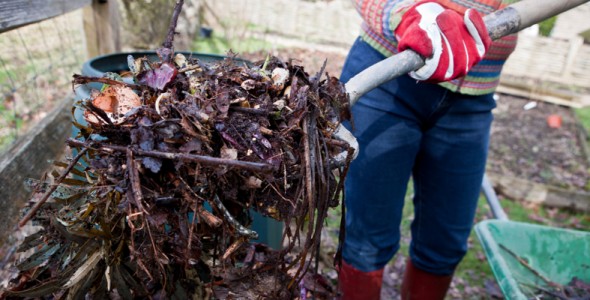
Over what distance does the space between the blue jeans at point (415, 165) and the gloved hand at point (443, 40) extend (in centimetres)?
28

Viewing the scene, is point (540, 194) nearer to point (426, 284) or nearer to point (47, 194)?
point (426, 284)

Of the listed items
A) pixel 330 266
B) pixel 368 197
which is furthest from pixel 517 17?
pixel 330 266

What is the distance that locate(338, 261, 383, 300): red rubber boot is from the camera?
1999 millimetres

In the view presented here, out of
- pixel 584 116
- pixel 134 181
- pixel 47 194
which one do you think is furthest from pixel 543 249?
pixel 584 116

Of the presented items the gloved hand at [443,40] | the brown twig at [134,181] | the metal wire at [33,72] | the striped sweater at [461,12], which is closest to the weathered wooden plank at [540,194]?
the striped sweater at [461,12]

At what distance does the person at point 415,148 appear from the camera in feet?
5.63

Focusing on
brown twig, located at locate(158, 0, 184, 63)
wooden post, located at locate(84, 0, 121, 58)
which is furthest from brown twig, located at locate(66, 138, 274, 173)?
wooden post, located at locate(84, 0, 121, 58)

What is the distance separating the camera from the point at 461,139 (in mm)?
1841

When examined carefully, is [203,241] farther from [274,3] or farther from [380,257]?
[274,3]

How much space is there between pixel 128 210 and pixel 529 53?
892 cm

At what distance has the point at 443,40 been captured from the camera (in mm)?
1446

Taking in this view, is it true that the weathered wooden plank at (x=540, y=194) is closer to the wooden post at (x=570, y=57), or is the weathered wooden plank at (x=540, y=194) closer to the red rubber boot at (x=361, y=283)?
the red rubber boot at (x=361, y=283)

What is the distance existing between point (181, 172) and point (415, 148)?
3.85ft

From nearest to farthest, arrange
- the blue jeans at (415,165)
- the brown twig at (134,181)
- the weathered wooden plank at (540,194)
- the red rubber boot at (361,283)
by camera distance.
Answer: the brown twig at (134,181), the blue jeans at (415,165), the red rubber boot at (361,283), the weathered wooden plank at (540,194)
